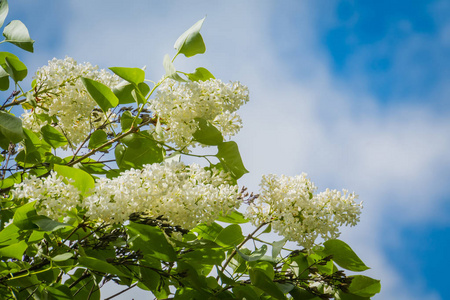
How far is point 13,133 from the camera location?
4.86 feet

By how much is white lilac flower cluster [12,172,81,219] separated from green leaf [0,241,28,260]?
16 cm

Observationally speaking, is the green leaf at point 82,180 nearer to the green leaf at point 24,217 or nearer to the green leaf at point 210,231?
the green leaf at point 24,217

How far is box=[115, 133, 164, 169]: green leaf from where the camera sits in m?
1.73

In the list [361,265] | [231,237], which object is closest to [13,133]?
[231,237]

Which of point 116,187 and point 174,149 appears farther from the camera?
point 174,149

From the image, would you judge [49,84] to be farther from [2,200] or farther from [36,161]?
[2,200]

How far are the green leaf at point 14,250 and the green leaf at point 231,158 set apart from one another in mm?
688

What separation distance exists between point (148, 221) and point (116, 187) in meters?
0.13

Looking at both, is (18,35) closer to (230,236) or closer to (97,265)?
(97,265)

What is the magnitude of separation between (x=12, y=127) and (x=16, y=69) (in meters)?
0.29

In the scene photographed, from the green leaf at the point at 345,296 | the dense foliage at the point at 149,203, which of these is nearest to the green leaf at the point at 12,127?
the dense foliage at the point at 149,203

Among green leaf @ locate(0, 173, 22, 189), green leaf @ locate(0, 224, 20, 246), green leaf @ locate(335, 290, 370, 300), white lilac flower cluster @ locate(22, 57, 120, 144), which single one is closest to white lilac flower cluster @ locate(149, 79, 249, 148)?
white lilac flower cluster @ locate(22, 57, 120, 144)

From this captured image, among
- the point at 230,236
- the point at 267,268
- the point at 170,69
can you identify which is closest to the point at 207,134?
the point at 170,69

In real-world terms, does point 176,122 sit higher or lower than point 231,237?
higher
